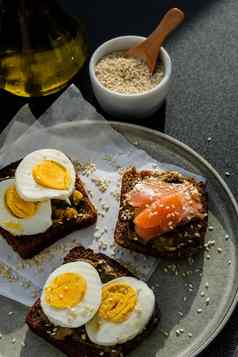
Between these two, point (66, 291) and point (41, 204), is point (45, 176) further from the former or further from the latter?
point (66, 291)

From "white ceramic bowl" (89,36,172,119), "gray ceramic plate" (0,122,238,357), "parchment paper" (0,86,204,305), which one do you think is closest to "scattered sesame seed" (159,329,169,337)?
"gray ceramic plate" (0,122,238,357)

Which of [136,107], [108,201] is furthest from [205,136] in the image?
[108,201]

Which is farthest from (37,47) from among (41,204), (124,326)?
(124,326)

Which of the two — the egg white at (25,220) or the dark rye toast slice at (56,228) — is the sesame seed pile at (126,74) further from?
the egg white at (25,220)

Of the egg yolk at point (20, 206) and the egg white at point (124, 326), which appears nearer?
the egg white at point (124, 326)

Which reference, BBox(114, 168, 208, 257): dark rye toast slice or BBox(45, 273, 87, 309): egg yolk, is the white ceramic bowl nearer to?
BBox(114, 168, 208, 257): dark rye toast slice

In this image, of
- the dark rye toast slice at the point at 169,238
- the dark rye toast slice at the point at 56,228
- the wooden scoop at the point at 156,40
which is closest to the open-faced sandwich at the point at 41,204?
the dark rye toast slice at the point at 56,228
